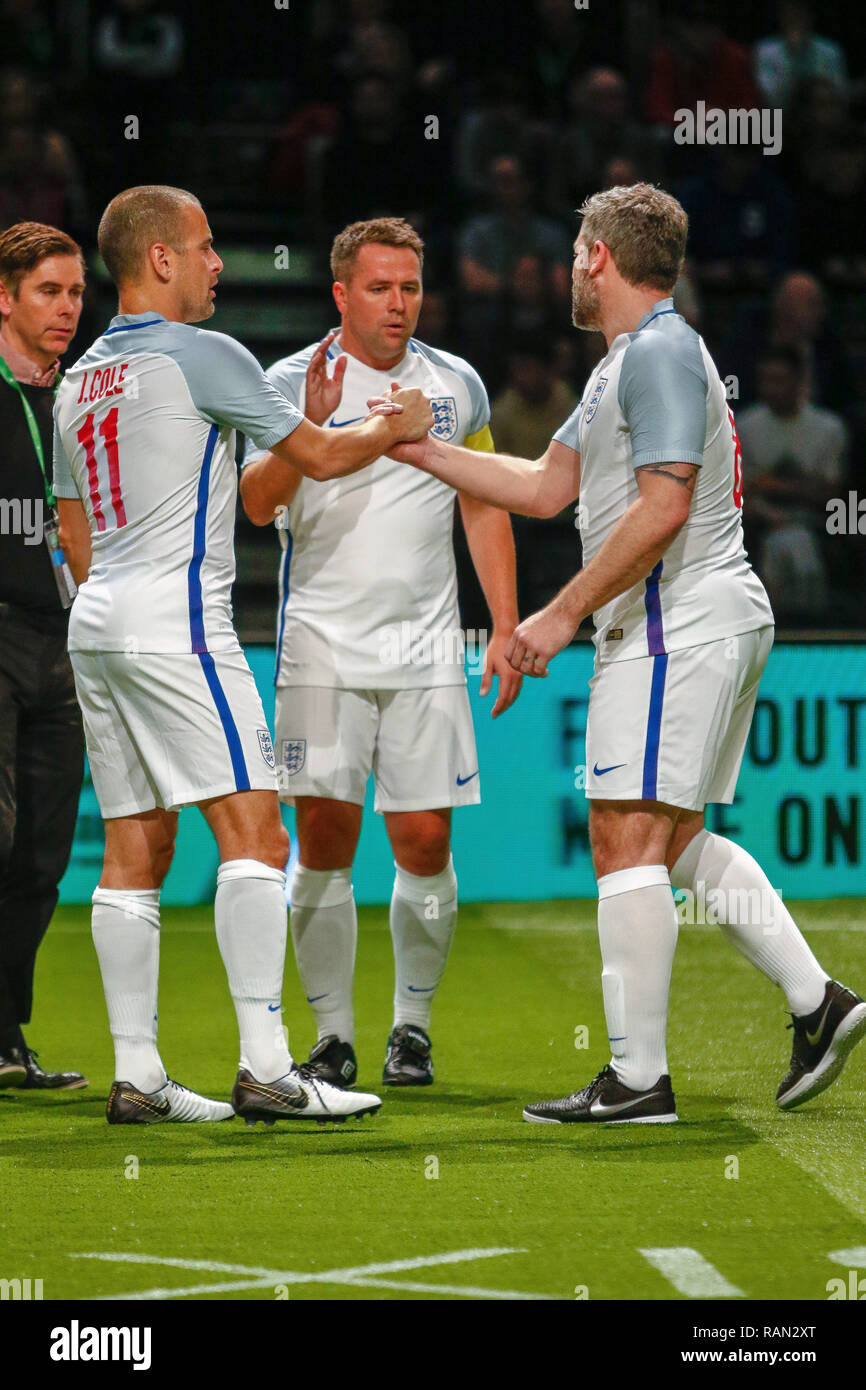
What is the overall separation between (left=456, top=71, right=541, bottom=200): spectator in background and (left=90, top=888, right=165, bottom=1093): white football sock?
794 centimetres

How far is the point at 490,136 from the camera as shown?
11.3 m

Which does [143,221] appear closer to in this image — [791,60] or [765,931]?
[765,931]

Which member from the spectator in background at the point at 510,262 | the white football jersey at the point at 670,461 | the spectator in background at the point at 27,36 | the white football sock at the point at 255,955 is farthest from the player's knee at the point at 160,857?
the spectator in background at the point at 27,36

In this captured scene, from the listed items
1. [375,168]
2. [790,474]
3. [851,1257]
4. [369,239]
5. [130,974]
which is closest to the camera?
[851,1257]

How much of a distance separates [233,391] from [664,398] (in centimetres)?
94

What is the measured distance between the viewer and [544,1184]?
360 centimetres

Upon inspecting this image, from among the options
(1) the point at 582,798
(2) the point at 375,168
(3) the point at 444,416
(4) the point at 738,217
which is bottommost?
(1) the point at 582,798

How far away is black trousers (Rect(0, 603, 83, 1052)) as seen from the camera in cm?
478

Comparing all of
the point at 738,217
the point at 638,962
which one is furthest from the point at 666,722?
the point at 738,217

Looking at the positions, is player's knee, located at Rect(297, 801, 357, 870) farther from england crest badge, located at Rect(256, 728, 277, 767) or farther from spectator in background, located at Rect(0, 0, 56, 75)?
spectator in background, located at Rect(0, 0, 56, 75)

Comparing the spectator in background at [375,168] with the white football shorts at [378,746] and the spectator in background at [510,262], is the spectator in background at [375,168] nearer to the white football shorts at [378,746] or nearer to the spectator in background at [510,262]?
the spectator in background at [510,262]

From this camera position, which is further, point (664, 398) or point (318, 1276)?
point (664, 398)

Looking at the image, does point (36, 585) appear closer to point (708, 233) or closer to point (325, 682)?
point (325, 682)

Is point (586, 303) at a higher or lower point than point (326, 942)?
higher
